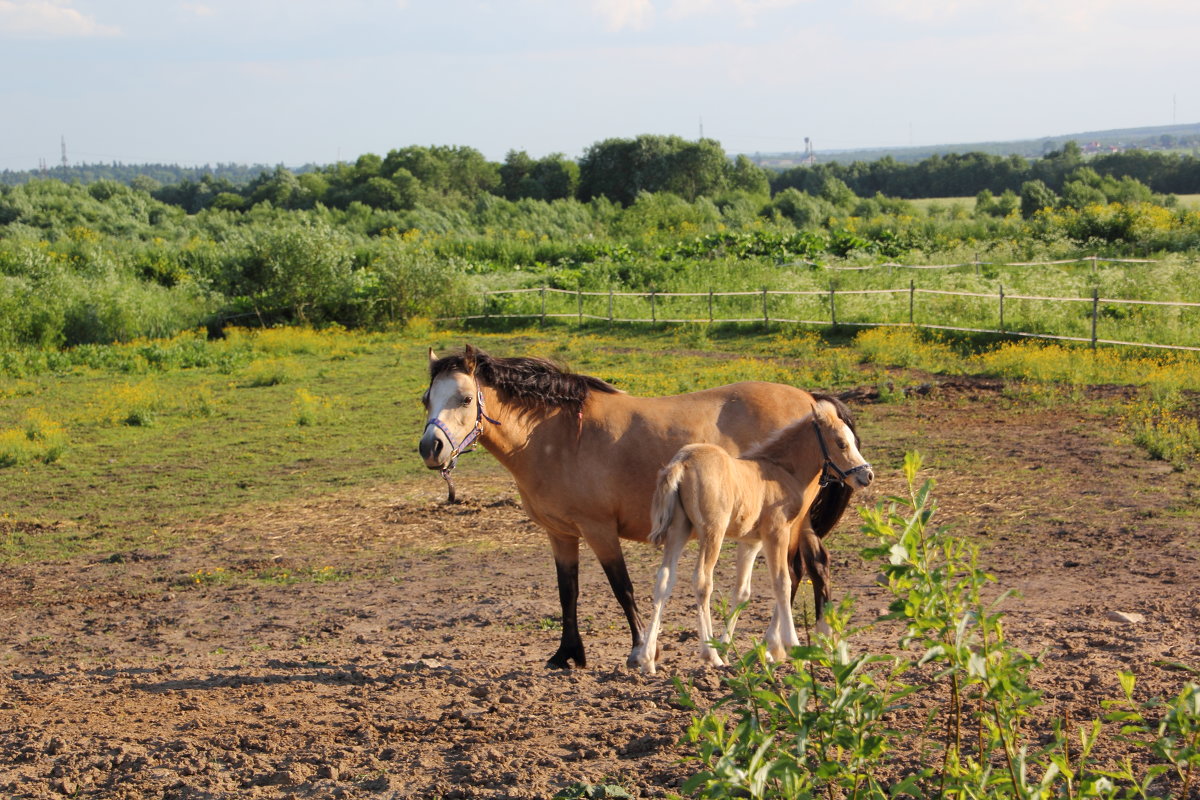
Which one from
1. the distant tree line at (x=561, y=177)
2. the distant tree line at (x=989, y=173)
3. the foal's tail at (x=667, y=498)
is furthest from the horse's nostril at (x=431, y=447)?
the distant tree line at (x=989, y=173)

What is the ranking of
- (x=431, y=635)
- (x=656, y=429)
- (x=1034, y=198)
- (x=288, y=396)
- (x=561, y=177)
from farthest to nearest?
(x=561, y=177), (x=1034, y=198), (x=288, y=396), (x=431, y=635), (x=656, y=429)

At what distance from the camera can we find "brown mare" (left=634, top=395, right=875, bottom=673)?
5.52 metres

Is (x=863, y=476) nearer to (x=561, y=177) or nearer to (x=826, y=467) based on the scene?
(x=826, y=467)

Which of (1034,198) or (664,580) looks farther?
(1034,198)

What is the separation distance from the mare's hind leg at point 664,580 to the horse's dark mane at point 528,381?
1.07m

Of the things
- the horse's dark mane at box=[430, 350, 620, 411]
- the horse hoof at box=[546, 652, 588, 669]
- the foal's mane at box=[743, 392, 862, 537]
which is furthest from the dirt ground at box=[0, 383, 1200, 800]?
the horse's dark mane at box=[430, 350, 620, 411]

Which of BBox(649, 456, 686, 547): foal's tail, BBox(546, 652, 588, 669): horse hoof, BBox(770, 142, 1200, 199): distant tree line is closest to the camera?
BBox(649, 456, 686, 547): foal's tail

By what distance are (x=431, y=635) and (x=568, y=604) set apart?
1357mm

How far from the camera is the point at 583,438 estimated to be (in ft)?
20.5

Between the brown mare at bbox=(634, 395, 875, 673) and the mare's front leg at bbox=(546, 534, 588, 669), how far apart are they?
511mm

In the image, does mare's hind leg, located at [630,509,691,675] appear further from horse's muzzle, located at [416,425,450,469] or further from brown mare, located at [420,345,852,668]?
horse's muzzle, located at [416,425,450,469]

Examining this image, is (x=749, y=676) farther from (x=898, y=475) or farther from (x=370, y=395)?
(x=370, y=395)

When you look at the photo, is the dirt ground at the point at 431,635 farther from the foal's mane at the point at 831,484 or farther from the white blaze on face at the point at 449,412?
the white blaze on face at the point at 449,412

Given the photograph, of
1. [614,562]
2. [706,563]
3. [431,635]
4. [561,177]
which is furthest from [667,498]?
[561,177]
